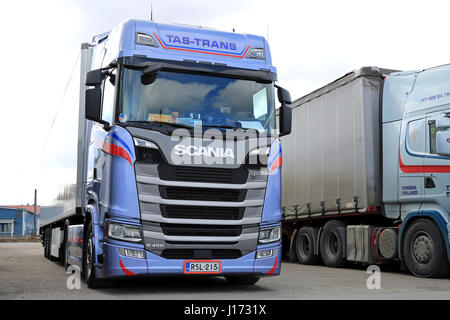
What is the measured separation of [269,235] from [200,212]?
110 cm

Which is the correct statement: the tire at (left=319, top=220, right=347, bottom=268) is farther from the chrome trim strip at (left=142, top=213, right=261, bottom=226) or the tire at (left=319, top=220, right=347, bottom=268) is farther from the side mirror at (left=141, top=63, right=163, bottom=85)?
the side mirror at (left=141, top=63, right=163, bottom=85)

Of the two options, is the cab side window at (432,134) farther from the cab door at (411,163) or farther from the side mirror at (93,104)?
the side mirror at (93,104)

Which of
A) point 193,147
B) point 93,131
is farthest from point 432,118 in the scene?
point 93,131

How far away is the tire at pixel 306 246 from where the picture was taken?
15.9 meters

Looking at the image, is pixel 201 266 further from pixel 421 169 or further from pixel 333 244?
pixel 333 244

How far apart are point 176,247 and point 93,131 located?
8.36 feet

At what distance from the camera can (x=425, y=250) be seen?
11.6m

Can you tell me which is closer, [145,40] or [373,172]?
[145,40]

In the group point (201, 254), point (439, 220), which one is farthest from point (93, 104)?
point (439, 220)

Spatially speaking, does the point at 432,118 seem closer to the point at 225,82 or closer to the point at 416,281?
the point at 416,281

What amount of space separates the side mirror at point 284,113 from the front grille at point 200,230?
1.62m

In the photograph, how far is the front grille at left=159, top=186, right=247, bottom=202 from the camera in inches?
321

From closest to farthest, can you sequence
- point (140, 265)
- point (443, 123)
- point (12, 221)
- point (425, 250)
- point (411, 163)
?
point (140, 265), point (443, 123), point (425, 250), point (411, 163), point (12, 221)

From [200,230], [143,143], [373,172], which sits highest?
[143,143]
